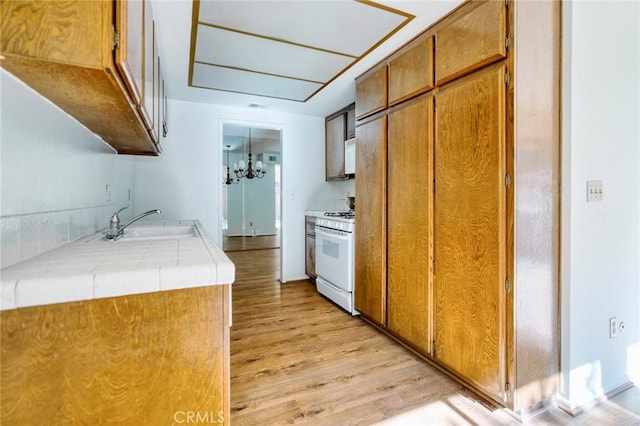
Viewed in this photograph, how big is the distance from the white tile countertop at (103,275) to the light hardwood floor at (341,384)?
3.41 feet

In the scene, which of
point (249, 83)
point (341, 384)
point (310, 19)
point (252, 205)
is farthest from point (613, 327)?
point (252, 205)

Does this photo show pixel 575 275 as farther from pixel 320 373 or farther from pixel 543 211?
pixel 320 373

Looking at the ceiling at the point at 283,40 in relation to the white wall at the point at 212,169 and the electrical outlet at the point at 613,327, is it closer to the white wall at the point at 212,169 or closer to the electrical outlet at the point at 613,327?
the white wall at the point at 212,169

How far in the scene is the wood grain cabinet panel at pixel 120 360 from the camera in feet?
2.66

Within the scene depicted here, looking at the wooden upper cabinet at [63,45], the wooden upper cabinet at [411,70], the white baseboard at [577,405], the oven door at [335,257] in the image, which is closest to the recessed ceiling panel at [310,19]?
the wooden upper cabinet at [411,70]

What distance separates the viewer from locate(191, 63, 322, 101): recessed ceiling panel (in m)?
2.73

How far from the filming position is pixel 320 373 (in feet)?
6.64

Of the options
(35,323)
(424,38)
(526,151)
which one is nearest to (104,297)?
(35,323)

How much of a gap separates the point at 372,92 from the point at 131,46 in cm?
195

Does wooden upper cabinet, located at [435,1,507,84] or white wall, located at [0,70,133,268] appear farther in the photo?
wooden upper cabinet, located at [435,1,507,84]

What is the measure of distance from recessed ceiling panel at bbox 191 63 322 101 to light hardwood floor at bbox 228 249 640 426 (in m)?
2.22

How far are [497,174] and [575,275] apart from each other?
683 millimetres

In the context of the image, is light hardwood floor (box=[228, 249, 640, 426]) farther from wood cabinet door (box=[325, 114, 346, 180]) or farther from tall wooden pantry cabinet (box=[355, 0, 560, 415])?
wood cabinet door (box=[325, 114, 346, 180])

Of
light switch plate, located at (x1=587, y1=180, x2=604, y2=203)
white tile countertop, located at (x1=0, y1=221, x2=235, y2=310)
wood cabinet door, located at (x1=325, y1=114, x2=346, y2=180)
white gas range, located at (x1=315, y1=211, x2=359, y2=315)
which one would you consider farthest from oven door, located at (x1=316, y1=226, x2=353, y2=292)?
white tile countertop, located at (x1=0, y1=221, x2=235, y2=310)
